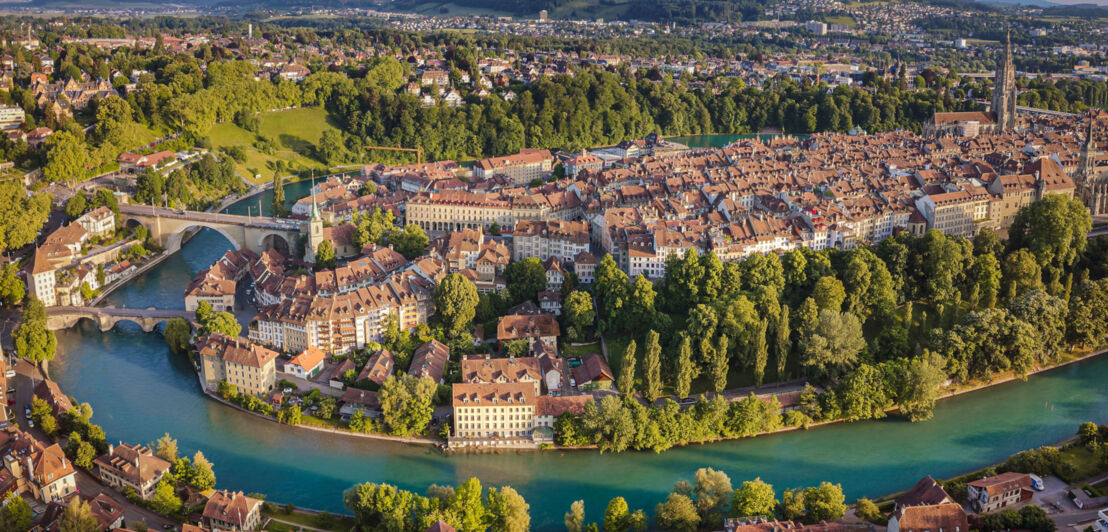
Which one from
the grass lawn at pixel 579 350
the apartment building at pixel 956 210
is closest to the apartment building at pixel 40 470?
the grass lawn at pixel 579 350

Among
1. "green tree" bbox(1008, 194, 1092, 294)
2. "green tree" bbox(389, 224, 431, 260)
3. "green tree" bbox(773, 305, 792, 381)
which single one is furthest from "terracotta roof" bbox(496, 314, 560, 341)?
"green tree" bbox(1008, 194, 1092, 294)

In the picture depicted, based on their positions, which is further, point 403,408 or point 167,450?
point 403,408

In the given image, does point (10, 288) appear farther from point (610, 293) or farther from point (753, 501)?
point (753, 501)

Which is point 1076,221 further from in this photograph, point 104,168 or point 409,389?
point 104,168

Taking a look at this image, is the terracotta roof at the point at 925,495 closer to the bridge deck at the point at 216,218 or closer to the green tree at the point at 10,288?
the bridge deck at the point at 216,218

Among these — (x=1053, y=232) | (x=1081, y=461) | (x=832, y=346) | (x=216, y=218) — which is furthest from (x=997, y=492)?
(x=216, y=218)

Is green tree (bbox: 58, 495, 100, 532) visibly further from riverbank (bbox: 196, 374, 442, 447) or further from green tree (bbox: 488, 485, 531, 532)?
green tree (bbox: 488, 485, 531, 532)

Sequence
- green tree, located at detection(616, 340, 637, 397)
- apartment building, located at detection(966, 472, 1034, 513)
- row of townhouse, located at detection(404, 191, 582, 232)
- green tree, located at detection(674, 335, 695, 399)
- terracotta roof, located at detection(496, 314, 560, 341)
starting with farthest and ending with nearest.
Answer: row of townhouse, located at detection(404, 191, 582, 232) < terracotta roof, located at detection(496, 314, 560, 341) < green tree, located at detection(674, 335, 695, 399) < green tree, located at detection(616, 340, 637, 397) < apartment building, located at detection(966, 472, 1034, 513)
